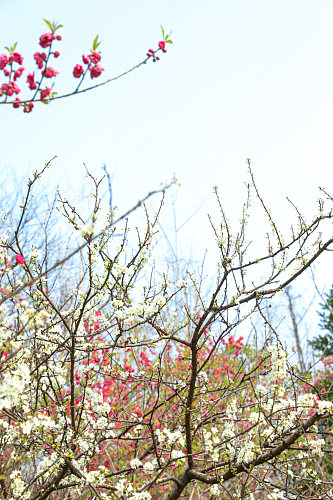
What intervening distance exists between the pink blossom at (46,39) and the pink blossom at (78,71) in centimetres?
15

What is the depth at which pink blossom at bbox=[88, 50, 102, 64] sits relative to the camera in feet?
6.04

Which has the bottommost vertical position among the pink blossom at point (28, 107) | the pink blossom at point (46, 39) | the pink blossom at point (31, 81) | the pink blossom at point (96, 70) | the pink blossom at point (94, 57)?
the pink blossom at point (28, 107)

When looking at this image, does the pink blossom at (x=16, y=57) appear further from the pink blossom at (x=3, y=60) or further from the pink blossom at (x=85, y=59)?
the pink blossom at (x=85, y=59)

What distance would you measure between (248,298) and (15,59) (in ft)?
7.47

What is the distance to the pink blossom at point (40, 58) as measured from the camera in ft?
5.86

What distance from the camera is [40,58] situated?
1.79m

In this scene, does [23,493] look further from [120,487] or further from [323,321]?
[323,321]

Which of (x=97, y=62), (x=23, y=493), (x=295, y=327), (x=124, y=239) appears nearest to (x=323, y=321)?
(x=295, y=327)

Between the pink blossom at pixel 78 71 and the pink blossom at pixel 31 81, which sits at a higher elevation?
the pink blossom at pixel 78 71

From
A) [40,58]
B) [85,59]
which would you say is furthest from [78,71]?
[40,58]

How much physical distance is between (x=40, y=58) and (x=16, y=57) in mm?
121

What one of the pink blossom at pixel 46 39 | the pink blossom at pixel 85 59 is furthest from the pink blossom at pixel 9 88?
the pink blossom at pixel 85 59

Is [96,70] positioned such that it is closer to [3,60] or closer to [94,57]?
[94,57]

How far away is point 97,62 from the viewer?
1.85 m
